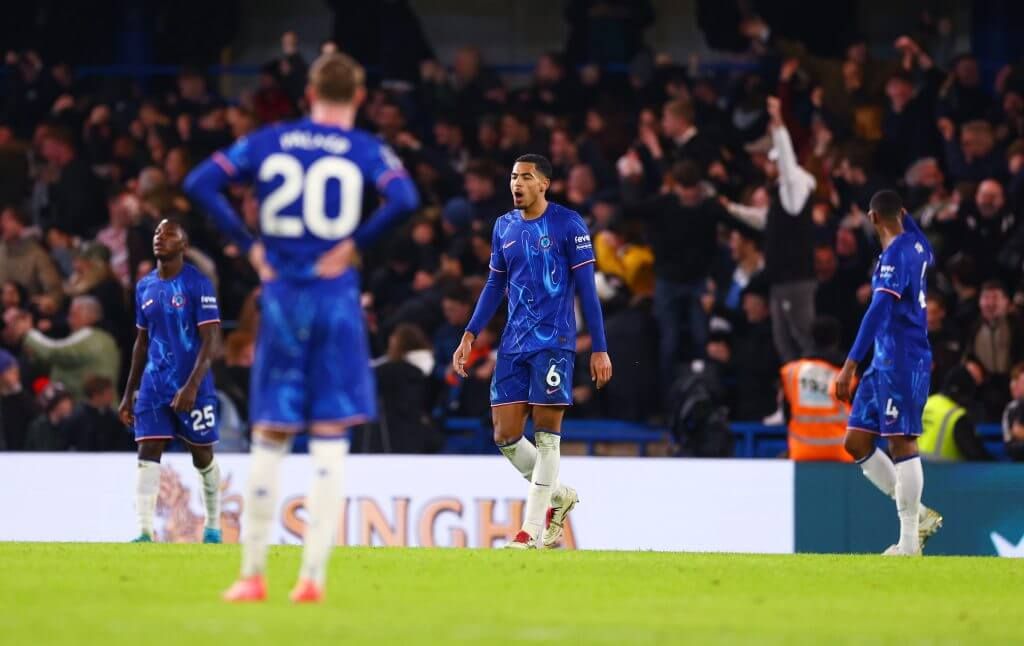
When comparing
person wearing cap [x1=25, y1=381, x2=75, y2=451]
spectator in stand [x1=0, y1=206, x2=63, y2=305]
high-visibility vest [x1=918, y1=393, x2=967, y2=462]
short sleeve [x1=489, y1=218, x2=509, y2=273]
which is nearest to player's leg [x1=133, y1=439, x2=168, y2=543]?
short sleeve [x1=489, y1=218, x2=509, y2=273]

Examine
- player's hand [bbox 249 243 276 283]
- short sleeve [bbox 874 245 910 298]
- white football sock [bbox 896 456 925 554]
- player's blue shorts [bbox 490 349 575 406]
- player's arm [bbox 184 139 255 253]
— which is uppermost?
player's arm [bbox 184 139 255 253]

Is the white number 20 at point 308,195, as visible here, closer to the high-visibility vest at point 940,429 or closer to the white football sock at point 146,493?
the white football sock at point 146,493

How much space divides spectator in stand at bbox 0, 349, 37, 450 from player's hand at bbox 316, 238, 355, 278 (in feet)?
37.1

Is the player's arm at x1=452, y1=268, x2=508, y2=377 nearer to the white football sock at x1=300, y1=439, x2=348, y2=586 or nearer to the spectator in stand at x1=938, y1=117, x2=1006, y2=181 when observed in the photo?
the white football sock at x1=300, y1=439, x2=348, y2=586

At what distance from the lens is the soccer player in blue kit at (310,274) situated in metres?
8.47

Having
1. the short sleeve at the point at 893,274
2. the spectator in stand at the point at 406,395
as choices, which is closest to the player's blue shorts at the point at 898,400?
the short sleeve at the point at 893,274

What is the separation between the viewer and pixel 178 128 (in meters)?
23.5

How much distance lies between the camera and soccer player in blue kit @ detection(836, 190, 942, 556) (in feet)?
41.2

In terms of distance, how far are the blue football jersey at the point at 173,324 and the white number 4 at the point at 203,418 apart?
22 centimetres

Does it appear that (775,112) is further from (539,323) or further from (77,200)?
(77,200)

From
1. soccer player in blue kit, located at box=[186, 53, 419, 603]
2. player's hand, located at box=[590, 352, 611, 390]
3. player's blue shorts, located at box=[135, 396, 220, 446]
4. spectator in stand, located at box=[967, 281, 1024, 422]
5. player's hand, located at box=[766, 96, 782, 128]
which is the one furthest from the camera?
spectator in stand, located at box=[967, 281, 1024, 422]

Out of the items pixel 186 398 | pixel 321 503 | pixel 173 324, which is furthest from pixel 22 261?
pixel 321 503

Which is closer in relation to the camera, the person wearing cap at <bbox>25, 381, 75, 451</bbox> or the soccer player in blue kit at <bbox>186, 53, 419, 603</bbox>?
the soccer player in blue kit at <bbox>186, 53, 419, 603</bbox>

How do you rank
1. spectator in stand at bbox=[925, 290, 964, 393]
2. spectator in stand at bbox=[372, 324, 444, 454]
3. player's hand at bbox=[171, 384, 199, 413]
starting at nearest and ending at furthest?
player's hand at bbox=[171, 384, 199, 413] → spectator in stand at bbox=[925, 290, 964, 393] → spectator in stand at bbox=[372, 324, 444, 454]
